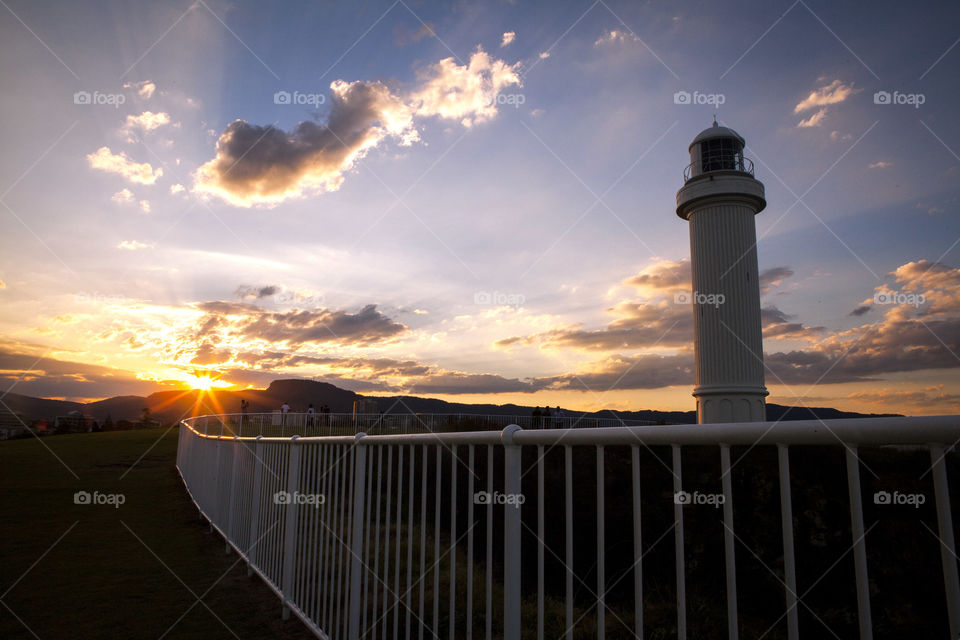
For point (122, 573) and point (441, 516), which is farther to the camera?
point (122, 573)

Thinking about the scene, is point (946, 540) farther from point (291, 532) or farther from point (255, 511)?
point (255, 511)

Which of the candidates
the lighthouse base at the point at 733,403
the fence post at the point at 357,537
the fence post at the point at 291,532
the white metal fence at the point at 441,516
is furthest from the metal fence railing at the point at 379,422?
the fence post at the point at 357,537

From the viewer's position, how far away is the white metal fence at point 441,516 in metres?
1.34

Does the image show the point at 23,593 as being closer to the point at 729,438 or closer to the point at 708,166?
the point at 729,438

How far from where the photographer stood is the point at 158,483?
13.0 m

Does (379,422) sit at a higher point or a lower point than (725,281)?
lower

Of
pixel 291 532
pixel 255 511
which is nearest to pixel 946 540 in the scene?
pixel 291 532

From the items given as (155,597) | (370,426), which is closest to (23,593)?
(155,597)

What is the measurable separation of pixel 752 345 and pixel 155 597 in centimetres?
1755

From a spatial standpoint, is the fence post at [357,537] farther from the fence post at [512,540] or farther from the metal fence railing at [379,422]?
the metal fence railing at [379,422]

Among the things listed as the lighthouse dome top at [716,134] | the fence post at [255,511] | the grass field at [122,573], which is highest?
the lighthouse dome top at [716,134]

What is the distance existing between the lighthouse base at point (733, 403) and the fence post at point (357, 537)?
1583 centimetres

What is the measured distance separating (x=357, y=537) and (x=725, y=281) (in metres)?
17.5

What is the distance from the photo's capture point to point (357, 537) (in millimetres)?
3650
